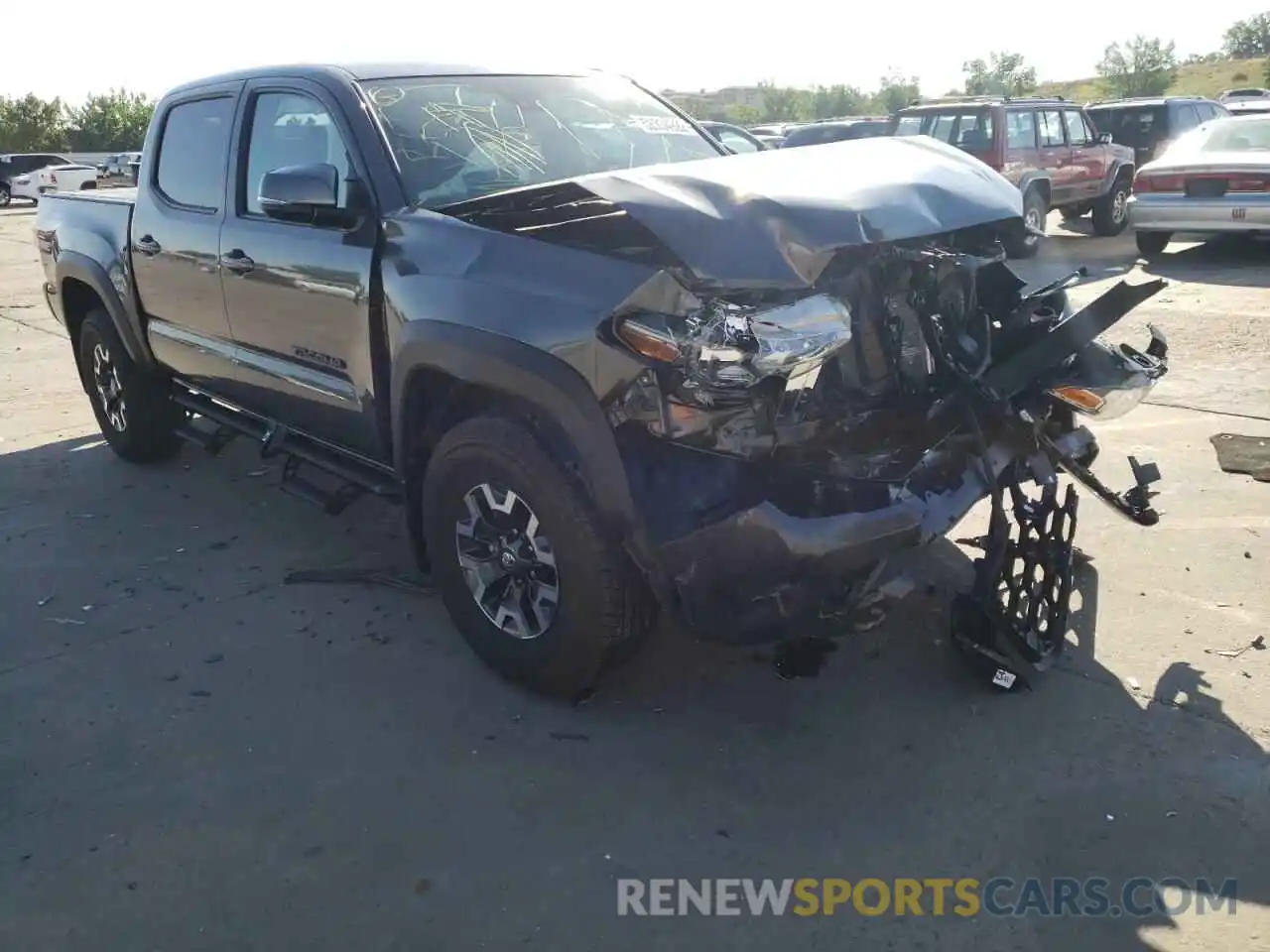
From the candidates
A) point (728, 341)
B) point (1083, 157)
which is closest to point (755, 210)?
point (728, 341)

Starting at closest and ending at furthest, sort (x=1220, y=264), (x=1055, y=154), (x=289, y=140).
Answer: (x=289, y=140)
(x=1220, y=264)
(x=1055, y=154)

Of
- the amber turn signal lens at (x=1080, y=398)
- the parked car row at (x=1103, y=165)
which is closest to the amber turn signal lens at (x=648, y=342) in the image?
the amber turn signal lens at (x=1080, y=398)

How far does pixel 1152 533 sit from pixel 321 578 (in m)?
3.47

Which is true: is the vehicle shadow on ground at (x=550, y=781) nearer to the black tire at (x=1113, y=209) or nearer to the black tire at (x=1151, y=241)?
the black tire at (x=1151, y=241)

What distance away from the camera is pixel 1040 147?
13.7 metres

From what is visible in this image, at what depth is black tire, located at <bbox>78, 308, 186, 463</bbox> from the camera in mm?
5988

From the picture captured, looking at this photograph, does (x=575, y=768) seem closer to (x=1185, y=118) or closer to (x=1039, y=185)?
(x=1039, y=185)

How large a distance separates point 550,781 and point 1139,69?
65.7 meters

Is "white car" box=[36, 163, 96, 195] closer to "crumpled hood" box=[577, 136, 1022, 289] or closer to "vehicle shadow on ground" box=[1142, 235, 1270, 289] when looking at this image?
"vehicle shadow on ground" box=[1142, 235, 1270, 289]

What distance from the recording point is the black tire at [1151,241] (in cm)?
1227

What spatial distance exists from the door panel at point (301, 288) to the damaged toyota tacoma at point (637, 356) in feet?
0.05

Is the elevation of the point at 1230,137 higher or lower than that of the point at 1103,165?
higher

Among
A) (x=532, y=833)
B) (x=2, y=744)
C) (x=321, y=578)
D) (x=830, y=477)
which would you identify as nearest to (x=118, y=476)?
(x=321, y=578)
